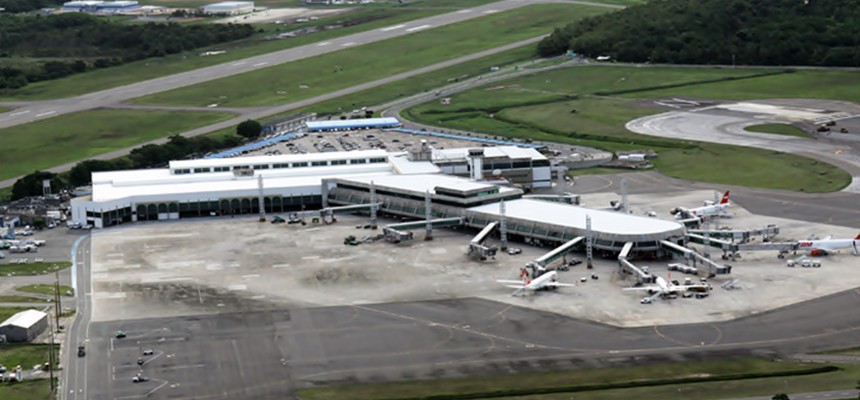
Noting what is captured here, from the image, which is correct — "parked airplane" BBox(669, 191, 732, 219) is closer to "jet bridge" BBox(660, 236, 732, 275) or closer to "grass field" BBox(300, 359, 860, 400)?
"jet bridge" BBox(660, 236, 732, 275)

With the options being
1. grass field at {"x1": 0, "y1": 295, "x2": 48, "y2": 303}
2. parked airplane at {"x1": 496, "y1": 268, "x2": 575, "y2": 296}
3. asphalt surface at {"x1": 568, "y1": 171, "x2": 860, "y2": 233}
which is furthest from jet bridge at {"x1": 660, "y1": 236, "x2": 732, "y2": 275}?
grass field at {"x1": 0, "y1": 295, "x2": 48, "y2": 303}

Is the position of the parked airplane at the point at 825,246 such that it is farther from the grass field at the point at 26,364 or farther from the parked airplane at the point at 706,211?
the grass field at the point at 26,364

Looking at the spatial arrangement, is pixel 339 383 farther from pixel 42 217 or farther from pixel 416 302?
pixel 42 217

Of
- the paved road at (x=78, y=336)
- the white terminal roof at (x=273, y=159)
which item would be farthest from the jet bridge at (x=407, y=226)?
A: the white terminal roof at (x=273, y=159)

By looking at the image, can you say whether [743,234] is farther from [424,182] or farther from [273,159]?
[273,159]

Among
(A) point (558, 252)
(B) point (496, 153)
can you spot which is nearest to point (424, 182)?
(B) point (496, 153)

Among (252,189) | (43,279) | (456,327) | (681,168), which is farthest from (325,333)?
(681,168)
